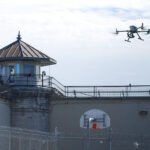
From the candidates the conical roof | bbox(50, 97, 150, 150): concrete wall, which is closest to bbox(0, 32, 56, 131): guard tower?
the conical roof

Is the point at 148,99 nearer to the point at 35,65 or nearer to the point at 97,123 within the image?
the point at 97,123

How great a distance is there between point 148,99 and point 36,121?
23.3ft

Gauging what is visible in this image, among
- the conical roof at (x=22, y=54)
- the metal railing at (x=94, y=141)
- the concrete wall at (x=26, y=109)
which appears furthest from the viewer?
the conical roof at (x=22, y=54)

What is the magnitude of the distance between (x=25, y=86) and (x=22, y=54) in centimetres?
207

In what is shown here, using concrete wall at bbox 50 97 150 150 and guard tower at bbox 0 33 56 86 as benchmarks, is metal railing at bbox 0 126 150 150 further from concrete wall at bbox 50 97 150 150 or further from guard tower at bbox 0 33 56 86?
guard tower at bbox 0 33 56 86

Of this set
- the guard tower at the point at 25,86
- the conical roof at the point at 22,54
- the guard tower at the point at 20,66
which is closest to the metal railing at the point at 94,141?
the guard tower at the point at 25,86

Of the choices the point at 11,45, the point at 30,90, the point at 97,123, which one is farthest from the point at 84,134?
the point at 11,45

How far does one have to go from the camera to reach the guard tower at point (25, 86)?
153 ft

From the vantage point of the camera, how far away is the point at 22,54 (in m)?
47.6

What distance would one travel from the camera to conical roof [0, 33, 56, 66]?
155ft

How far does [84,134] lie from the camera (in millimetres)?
47625

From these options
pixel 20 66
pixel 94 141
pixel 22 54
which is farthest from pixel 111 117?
pixel 22 54

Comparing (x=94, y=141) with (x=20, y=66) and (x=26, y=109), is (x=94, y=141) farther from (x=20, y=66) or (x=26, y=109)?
(x=20, y=66)

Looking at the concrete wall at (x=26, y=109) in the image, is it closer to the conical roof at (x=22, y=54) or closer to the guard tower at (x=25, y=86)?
the guard tower at (x=25, y=86)
